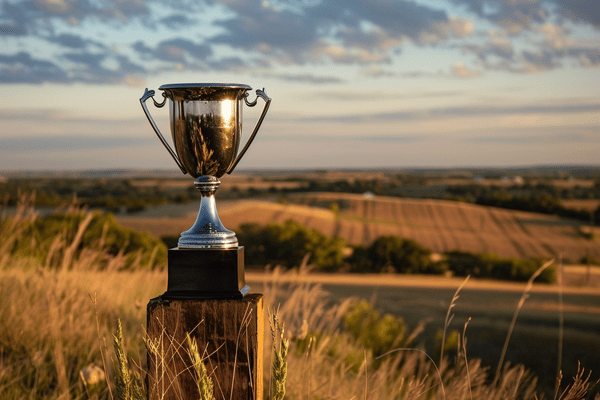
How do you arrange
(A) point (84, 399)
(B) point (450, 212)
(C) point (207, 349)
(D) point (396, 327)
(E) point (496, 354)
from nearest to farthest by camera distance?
(C) point (207, 349) < (A) point (84, 399) < (D) point (396, 327) < (E) point (496, 354) < (B) point (450, 212)

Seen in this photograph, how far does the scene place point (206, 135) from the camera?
236 centimetres

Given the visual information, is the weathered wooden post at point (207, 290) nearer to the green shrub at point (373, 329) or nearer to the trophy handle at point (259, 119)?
the trophy handle at point (259, 119)

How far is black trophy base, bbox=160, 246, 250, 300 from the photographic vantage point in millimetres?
2326

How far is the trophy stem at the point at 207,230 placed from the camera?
2344 millimetres

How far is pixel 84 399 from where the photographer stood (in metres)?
3.59

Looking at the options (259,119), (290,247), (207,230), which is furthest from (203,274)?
(290,247)

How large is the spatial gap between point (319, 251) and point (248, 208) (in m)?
11.1

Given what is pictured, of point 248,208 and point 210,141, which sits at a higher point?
point 210,141

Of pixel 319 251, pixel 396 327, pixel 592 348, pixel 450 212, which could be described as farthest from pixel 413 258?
pixel 450 212

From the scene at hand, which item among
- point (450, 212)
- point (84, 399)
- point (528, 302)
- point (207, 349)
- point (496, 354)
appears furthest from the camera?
point (450, 212)

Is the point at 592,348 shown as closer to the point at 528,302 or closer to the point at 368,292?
the point at 528,302

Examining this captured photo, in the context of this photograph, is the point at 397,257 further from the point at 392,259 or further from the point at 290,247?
the point at 290,247

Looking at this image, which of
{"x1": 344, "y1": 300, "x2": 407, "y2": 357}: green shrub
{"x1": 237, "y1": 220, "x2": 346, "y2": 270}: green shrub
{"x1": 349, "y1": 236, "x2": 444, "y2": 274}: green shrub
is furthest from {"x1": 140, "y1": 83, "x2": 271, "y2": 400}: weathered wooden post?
{"x1": 349, "y1": 236, "x2": 444, "y2": 274}: green shrub

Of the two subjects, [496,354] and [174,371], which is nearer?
[174,371]
